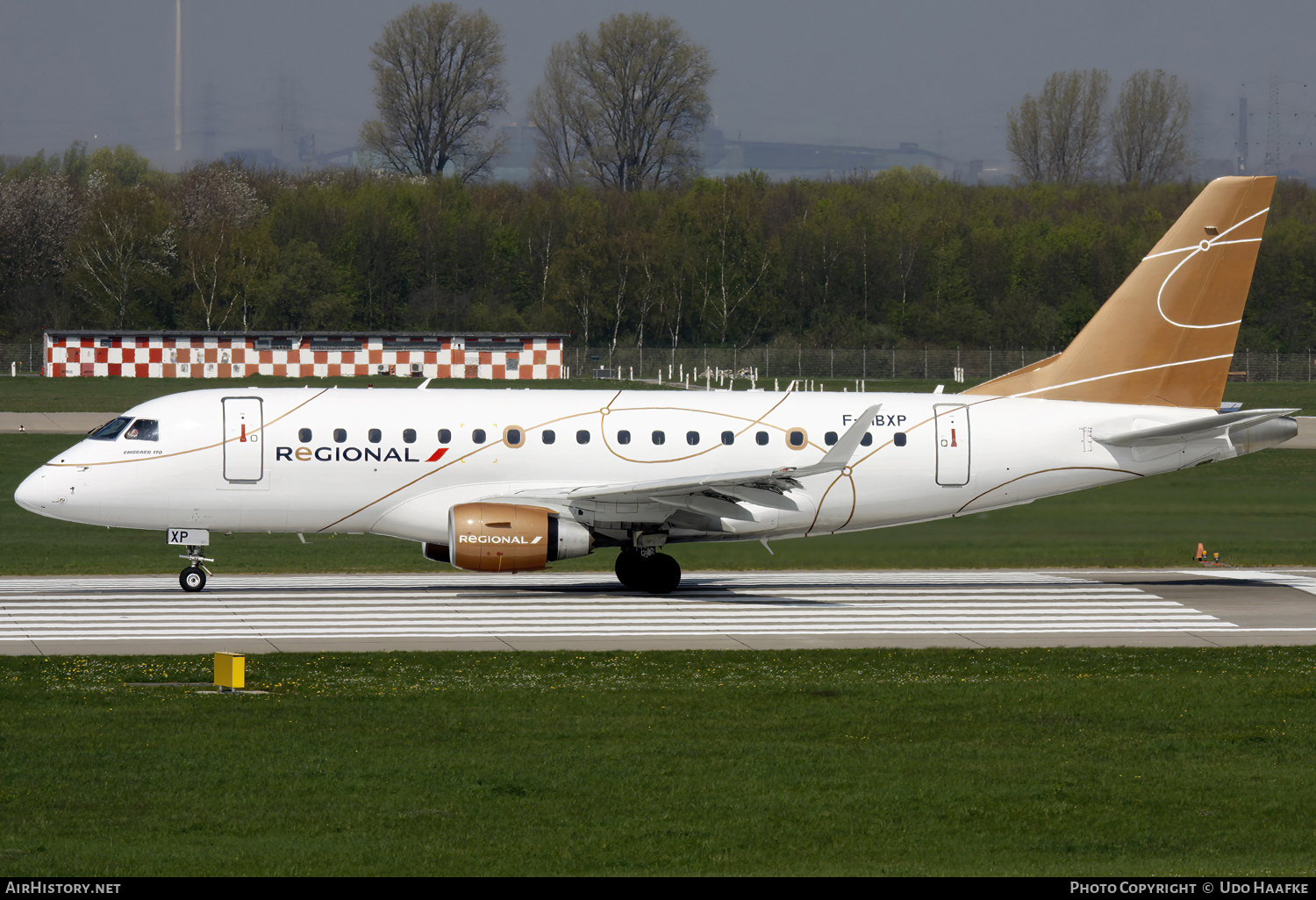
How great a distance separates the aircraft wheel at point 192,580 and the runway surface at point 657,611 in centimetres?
31

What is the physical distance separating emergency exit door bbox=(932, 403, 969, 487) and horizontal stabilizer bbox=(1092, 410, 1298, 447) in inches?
106

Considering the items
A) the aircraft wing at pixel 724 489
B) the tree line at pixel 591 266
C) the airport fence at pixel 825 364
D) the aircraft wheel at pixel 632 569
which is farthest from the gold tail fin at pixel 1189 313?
the tree line at pixel 591 266

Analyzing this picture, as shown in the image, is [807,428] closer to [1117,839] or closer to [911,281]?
[1117,839]

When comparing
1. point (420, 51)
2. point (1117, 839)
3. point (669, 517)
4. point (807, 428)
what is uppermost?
point (420, 51)

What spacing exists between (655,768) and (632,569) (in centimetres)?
1461

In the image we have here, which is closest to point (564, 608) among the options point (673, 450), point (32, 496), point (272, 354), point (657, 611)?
point (657, 611)

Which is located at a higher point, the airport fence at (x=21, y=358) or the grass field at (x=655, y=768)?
the airport fence at (x=21, y=358)

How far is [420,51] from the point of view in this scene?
5812 inches

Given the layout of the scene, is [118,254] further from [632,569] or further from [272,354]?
[632,569]

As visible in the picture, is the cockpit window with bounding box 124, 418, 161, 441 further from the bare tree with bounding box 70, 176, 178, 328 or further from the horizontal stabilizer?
the bare tree with bounding box 70, 176, 178, 328

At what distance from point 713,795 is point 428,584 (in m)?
17.5

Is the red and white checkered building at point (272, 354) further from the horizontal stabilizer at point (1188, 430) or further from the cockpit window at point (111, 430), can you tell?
the horizontal stabilizer at point (1188, 430)

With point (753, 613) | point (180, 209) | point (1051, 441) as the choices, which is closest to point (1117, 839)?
point (753, 613)

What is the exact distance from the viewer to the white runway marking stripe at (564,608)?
22.9m
